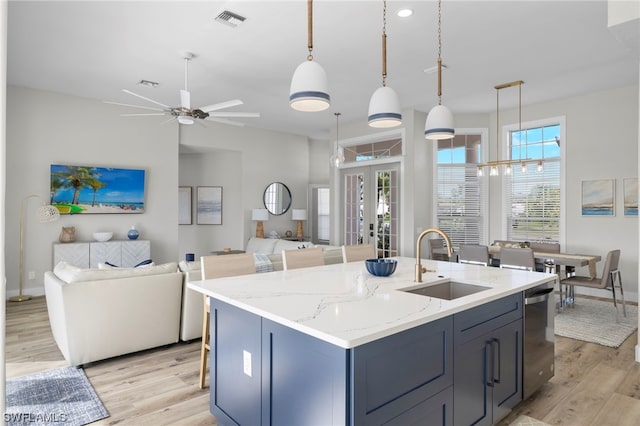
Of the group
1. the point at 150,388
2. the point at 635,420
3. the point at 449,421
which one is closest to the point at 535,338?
the point at 635,420

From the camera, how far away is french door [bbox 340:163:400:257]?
722 cm

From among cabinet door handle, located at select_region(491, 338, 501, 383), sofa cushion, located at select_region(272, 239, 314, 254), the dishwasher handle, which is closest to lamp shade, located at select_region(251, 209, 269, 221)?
sofa cushion, located at select_region(272, 239, 314, 254)

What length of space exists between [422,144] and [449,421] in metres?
5.57

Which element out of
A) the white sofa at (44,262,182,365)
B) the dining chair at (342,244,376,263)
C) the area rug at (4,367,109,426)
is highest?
→ the dining chair at (342,244,376,263)

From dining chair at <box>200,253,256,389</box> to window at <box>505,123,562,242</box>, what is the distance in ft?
16.9

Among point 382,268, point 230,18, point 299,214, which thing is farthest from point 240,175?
point 382,268

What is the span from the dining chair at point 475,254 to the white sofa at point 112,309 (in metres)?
3.62

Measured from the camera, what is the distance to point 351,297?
206 centimetres

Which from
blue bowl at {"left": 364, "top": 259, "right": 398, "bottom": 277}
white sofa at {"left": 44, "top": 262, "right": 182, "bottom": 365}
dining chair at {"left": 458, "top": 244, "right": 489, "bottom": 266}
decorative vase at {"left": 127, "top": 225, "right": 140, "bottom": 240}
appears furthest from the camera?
decorative vase at {"left": 127, "top": 225, "right": 140, "bottom": 240}

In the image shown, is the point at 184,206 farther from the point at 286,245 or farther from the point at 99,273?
the point at 99,273

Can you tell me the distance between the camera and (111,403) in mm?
2656

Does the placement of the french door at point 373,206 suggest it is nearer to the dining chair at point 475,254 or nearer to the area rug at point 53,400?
A: the dining chair at point 475,254

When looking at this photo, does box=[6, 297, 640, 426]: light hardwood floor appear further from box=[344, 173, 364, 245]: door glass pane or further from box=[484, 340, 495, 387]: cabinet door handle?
box=[344, 173, 364, 245]: door glass pane

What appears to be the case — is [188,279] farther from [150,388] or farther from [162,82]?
[162,82]
